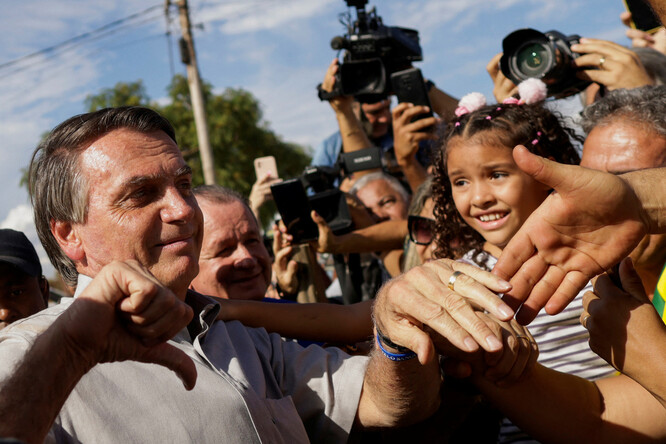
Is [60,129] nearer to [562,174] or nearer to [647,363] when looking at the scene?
[562,174]

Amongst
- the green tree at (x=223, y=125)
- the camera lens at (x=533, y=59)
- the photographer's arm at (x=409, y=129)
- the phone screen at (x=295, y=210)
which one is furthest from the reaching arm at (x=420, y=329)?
the green tree at (x=223, y=125)

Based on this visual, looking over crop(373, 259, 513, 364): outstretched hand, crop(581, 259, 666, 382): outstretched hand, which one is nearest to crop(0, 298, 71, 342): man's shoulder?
crop(373, 259, 513, 364): outstretched hand

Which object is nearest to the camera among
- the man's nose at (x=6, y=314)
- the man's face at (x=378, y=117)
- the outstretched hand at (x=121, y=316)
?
the outstretched hand at (x=121, y=316)

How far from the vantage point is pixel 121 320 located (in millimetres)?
1415

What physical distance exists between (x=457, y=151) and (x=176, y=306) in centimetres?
179

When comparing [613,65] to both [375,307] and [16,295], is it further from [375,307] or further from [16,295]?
[16,295]

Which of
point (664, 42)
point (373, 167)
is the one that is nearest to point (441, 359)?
point (373, 167)

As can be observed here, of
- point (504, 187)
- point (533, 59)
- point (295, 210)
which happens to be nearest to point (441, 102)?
point (533, 59)

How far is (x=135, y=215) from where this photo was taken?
2.07 meters

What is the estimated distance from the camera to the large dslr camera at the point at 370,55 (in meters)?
4.26

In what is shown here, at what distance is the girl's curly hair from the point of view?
→ 2.89 metres

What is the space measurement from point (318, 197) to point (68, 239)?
2188 millimetres

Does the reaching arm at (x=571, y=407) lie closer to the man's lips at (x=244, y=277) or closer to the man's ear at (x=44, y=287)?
the man's lips at (x=244, y=277)

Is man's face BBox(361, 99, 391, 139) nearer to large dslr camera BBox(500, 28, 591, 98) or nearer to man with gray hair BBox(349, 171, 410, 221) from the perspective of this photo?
man with gray hair BBox(349, 171, 410, 221)
